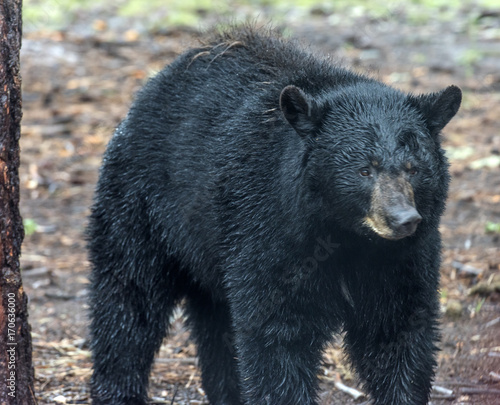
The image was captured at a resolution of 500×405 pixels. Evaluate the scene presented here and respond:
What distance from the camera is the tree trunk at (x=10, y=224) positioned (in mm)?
4234

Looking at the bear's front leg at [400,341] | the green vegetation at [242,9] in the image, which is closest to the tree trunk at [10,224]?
the bear's front leg at [400,341]

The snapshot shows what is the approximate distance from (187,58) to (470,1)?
12.7 m

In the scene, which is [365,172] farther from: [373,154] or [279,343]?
[279,343]

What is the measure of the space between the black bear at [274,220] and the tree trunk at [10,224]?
818 mm

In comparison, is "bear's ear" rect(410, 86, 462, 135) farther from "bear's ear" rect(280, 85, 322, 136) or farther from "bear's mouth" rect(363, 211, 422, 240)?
"bear's mouth" rect(363, 211, 422, 240)

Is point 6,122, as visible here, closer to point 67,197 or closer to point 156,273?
point 156,273

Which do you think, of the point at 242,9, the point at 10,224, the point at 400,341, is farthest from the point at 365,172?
the point at 242,9

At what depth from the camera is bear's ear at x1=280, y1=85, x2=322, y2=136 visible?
4020 mm

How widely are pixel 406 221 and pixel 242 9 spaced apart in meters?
13.7

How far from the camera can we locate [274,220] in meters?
4.23

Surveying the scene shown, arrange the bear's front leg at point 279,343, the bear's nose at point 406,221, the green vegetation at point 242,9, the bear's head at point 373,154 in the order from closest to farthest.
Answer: the bear's nose at point 406,221 → the bear's head at point 373,154 → the bear's front leg at point 279,343 → the green vegetation at point 242,9

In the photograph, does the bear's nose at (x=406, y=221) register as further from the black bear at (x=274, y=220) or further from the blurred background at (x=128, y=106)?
the blurred background at (x=128, y=106)

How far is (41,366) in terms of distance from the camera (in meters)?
5.89

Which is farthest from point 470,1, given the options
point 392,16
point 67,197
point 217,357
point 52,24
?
point 217,357
